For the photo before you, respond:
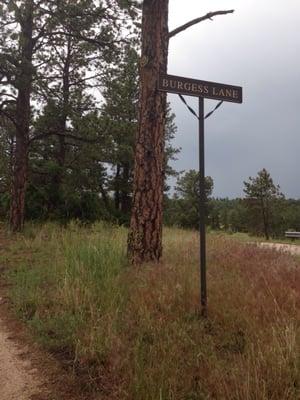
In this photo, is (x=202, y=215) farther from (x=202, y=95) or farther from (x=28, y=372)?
(x=28, y=372)

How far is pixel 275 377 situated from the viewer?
3.38 metres

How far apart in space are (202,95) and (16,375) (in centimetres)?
352

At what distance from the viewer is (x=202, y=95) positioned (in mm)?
5215

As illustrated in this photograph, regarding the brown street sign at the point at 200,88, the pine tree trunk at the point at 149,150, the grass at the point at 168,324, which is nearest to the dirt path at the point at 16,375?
the grass at the point at 168,324

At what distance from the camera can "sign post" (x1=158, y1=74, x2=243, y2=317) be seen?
507cm

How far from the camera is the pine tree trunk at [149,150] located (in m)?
7.70

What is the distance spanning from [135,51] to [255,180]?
124ft

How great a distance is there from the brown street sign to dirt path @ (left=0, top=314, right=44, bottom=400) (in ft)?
10.6

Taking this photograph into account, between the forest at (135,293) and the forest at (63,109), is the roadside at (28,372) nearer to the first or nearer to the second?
the forest at (135,293)

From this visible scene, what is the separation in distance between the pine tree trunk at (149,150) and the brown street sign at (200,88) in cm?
256

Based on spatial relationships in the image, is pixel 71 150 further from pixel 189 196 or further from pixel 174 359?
pixel 189 196

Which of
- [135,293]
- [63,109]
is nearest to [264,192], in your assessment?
[63,109]

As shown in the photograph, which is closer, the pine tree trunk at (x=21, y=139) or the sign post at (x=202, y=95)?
the sign post at (x=202, y=95)

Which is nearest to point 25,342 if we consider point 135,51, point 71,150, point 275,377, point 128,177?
point 275,377
